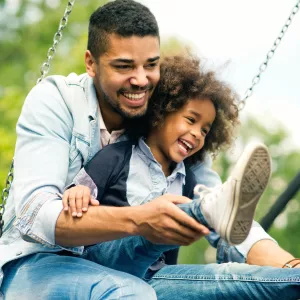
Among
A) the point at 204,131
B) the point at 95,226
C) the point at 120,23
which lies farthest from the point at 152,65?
the point at 95,226

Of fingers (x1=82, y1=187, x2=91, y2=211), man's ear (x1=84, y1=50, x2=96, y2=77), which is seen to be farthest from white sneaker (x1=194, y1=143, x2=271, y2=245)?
man's ear (x1=84, y1=50, x2=96, y2=77)

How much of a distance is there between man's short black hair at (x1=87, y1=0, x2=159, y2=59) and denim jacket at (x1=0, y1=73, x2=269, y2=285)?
174 millimetres

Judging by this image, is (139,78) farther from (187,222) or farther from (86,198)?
(187,222)

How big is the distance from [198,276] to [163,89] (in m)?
0.80

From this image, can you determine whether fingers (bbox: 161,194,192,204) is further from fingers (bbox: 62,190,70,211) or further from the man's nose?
the man's nose

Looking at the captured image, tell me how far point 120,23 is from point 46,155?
25.6 inches

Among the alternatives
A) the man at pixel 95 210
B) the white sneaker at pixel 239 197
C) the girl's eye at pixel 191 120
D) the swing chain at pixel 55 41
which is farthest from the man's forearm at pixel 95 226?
the swing chain at pixel 55 41

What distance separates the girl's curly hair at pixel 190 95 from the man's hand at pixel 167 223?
0.81 m

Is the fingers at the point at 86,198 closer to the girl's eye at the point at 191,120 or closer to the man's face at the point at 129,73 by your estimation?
the man's face at the point at 129,73

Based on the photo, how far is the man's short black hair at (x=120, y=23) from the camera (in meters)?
3.35

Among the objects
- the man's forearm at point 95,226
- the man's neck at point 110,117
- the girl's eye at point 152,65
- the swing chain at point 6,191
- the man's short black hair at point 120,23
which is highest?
the man's short black hair at point 120,23

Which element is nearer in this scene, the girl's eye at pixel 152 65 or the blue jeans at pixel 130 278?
the blue jeans at pixel 130 278

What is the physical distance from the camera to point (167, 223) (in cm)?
263

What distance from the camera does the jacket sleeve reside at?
296 centimetres
